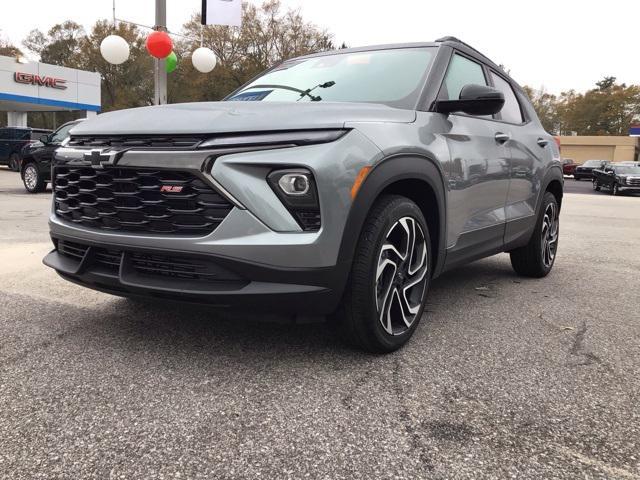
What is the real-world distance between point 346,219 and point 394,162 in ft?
1.47

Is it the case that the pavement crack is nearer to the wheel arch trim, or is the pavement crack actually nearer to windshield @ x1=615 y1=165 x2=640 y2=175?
the wheel arch trim

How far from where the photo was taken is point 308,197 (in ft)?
7.71

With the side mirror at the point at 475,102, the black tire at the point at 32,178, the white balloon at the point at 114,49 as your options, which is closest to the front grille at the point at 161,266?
the side mirror at the point at 475,102

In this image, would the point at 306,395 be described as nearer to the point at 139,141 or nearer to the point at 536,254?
the point at 139,141

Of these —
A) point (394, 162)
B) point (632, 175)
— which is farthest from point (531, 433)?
point (632, 175)

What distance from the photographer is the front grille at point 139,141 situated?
2416mm

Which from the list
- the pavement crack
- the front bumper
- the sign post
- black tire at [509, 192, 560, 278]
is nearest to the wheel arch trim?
the front bumper

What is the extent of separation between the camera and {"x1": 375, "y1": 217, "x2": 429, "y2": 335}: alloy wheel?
278 cm

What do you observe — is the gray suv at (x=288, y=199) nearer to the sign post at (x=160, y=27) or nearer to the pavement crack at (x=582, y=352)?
the pavement crack at (x=582, y=352)

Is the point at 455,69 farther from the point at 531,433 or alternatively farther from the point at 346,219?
the point at 531,433

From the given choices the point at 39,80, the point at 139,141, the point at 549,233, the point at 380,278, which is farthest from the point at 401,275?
the point at 39,80

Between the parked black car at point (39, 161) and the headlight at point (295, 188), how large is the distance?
10.9 m

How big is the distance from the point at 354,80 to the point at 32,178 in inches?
443

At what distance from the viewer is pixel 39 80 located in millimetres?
31188
